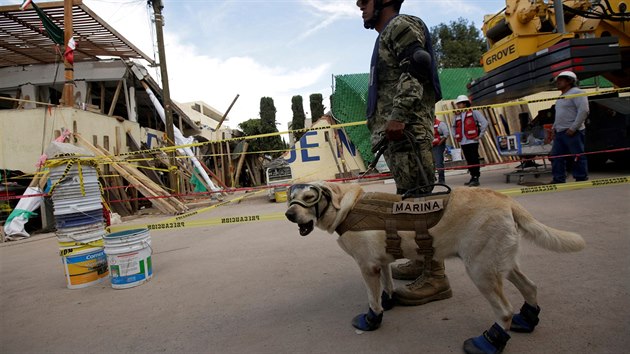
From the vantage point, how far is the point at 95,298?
9.91 ft

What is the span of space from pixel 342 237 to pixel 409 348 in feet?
2.39

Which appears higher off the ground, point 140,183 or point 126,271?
point 140,183

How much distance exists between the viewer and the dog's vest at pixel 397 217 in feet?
5.98

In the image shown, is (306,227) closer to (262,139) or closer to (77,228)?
(77,228)

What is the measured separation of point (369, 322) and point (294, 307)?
67cm

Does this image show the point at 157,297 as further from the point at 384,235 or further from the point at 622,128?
the point at 622,128

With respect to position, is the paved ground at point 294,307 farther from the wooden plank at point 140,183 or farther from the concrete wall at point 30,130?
the concrete wall at point 30,130

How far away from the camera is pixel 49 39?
36.3ft

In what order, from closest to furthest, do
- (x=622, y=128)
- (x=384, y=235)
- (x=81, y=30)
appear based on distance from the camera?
(x=384, y=235), (x=622, y=128), (x=81, y=30)

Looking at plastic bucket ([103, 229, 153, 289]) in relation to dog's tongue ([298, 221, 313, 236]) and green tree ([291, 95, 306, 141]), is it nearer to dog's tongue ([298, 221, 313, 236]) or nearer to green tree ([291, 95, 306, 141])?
dog's tongue ([298, 221, 313, 236])

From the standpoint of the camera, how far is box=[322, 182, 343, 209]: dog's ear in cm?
208

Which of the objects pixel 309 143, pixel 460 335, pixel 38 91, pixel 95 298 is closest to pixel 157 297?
pixel 95 298

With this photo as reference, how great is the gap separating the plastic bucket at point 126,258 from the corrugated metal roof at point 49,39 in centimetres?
990

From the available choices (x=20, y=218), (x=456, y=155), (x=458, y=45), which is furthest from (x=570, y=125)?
(x=458, y=45)
